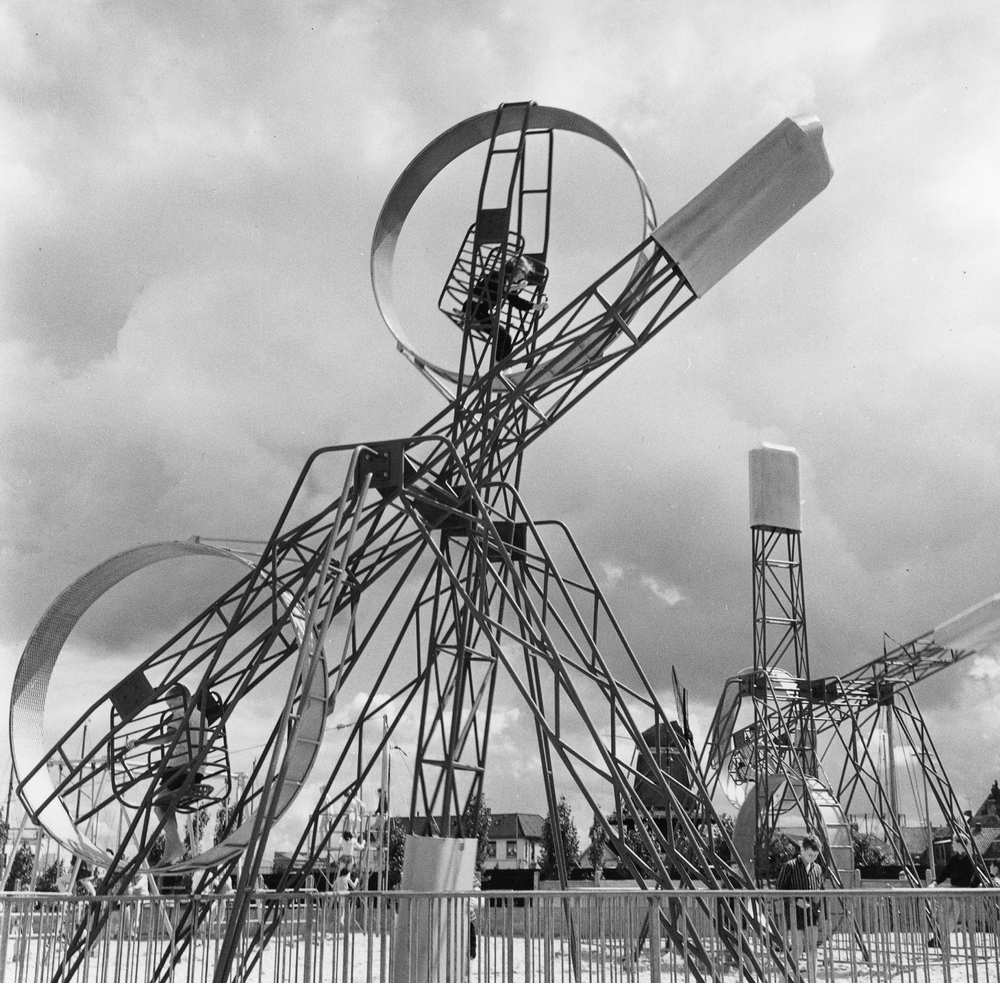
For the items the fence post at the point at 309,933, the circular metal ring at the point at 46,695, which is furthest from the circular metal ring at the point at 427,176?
the fence post at the point at 309,933

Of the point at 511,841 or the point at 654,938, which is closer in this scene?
the point at 654,938

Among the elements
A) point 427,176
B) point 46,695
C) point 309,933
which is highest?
point 427,176

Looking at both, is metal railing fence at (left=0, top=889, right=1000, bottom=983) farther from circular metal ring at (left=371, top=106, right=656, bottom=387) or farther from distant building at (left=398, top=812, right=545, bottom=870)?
distant building at (left=398, top=812, right=545, bottom=870)

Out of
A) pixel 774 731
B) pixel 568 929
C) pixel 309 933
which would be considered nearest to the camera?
pixel 568 929

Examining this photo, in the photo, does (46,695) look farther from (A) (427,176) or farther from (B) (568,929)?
(A) (427,176)

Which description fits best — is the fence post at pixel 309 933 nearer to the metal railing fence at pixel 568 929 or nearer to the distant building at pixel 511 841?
the metal railing fence at pixel 568 929

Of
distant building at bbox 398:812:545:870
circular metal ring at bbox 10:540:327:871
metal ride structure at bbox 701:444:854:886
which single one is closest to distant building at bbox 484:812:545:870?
distant building at bbox 398:812:545:870

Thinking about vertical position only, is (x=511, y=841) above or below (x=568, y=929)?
above

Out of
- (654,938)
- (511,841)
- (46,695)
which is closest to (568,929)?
(654,938)

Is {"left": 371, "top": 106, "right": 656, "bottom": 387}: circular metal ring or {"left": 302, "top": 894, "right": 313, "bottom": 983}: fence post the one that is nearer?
{"left": 302, "top": 894, "right": 313, "bottom": 983}: fence post

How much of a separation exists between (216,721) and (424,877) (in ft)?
12.3

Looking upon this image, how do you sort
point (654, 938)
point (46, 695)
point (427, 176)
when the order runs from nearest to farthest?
point (654, 938)
point (46, 695)
point (427, 176)

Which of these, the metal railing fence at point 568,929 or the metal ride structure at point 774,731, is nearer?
the metal railing fence at point 568,929

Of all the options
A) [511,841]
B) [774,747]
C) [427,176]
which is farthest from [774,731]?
[511,841]
